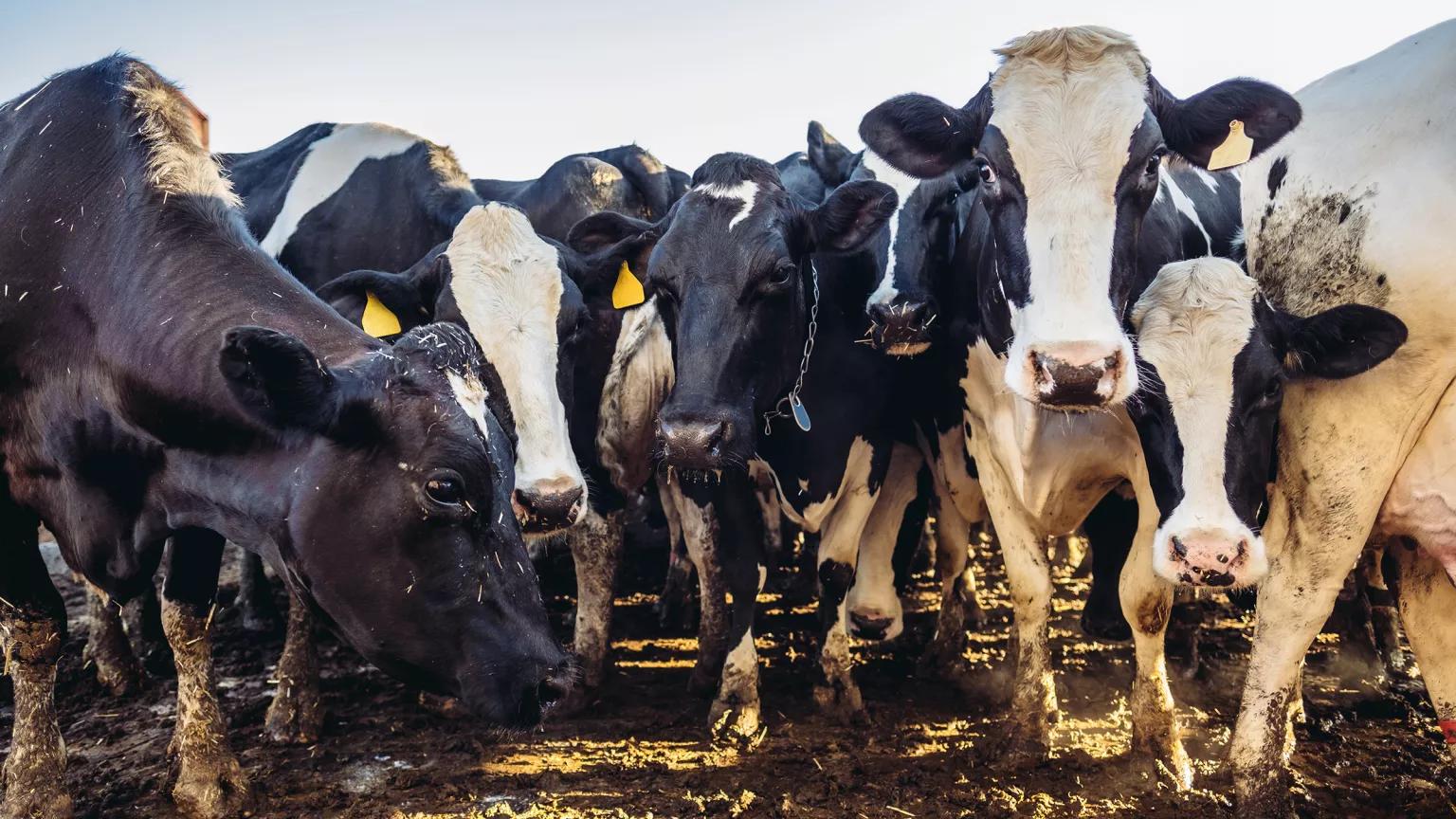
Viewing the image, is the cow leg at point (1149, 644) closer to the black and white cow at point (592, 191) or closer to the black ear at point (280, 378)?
the black ear at point (280, 378)

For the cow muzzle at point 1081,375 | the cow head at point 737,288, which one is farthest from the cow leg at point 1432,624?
the cow head at point 737,288

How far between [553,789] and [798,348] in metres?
2.23

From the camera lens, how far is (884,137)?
4559 millimetres

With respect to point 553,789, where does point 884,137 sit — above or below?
above

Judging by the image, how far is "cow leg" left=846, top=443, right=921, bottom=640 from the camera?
5758mm

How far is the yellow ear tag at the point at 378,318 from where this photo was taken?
521 centimetres

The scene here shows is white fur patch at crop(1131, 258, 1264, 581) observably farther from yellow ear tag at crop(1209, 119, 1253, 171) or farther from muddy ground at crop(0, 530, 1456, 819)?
muddy ground at crop(0, 530, 1456, 819)

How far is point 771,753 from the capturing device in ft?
15.8

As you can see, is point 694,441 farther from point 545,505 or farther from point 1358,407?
point 1358,407

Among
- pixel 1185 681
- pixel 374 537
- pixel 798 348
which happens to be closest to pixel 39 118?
pixel 374 537

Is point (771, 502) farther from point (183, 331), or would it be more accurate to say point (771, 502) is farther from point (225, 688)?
point (183, 331)

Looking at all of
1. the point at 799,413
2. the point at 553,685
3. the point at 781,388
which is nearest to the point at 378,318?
the point at 781,388

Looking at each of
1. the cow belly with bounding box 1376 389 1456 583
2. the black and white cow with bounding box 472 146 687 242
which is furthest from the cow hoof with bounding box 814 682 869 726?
the black and white cow with bounding box 472 146 687 242

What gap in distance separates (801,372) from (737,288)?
0.65 meters
